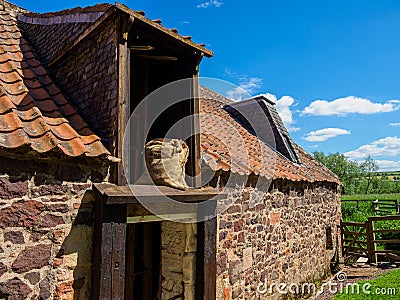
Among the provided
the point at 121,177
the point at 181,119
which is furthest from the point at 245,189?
the point at 121,177

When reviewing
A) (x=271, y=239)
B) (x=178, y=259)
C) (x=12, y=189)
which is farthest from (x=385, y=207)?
(x=12, y=189)

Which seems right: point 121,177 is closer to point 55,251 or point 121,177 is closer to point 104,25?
point 55,251

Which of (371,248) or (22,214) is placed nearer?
(22,214)

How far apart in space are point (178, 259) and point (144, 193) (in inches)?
60.5

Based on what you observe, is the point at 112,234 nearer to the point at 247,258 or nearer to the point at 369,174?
the point at 247,258

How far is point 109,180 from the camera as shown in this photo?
3.47 meters

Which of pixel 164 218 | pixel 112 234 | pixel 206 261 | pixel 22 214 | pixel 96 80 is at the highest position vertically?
pixel 96 80

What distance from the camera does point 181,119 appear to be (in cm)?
441

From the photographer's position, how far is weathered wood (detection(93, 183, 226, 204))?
10.6ft

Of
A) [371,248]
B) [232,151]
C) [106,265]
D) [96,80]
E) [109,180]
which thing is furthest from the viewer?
[371,248]

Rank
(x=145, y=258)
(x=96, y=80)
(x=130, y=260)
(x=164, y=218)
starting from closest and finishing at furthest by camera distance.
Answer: (x=96, y=80), (x=164, y=218), (x=130, y=260), (x=145, y=258)

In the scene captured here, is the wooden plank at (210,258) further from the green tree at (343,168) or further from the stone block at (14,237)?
the green tree at (343,168)

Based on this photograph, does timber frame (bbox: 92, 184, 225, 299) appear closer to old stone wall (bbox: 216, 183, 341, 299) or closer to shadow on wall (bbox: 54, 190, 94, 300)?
shadow on wall (bbox: 54, 190, 94, 300)

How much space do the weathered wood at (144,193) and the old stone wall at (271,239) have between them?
1.08 metres
